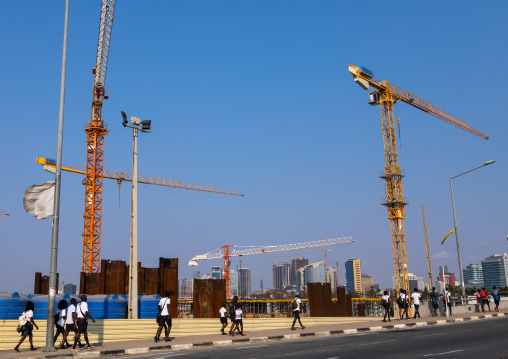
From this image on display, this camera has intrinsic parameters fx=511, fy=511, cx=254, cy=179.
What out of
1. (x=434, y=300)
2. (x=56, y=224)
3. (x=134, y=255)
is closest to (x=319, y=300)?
(x=434, y=300)

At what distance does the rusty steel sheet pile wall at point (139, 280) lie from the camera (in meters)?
25.5

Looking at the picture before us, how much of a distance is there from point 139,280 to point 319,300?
10218mm

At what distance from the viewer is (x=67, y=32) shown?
1828cm

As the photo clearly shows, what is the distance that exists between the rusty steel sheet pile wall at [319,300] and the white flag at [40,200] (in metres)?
15.9

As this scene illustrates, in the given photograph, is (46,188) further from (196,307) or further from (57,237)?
(196,307)

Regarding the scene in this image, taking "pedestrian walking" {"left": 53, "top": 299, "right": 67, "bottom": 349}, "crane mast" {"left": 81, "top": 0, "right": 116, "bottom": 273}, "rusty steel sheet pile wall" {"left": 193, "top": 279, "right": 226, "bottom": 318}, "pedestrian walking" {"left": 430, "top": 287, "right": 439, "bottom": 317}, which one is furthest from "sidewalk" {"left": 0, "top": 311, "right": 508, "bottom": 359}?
"crane mast" {"left": 81, "top": 0, "right": 116, "bottom": 273}

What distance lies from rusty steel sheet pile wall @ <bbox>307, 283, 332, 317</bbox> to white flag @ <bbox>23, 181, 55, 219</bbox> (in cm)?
1587

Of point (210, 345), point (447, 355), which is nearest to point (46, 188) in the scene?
point (210, 345)

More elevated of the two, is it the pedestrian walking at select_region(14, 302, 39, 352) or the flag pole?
the flag pole

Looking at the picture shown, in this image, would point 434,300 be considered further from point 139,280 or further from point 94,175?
point 94,175

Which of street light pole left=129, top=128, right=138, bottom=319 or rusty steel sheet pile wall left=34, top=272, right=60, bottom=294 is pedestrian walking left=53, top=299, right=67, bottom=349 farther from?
rusty steel sheet pile wall left=34, top=272, right=60, bottom=294

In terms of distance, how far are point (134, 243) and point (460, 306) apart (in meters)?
24.3

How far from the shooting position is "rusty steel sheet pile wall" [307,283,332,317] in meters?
29.1

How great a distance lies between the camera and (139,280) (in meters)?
26.8
